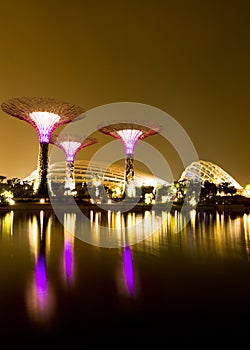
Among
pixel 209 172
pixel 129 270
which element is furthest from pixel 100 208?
pixel 209 172

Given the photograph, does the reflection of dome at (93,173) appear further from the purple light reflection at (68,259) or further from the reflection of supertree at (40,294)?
the reflection of supertree at (40,294)

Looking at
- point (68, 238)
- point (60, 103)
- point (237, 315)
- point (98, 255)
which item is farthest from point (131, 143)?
point (237, 315)

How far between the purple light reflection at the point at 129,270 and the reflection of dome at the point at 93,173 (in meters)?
78.3

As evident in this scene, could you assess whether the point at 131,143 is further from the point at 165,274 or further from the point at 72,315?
the point at 72,315

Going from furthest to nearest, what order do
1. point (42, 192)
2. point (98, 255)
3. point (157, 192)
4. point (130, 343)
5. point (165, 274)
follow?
point (157, 192), point (42, 192), point (98, 255), point (165, 274), point (130, 343)

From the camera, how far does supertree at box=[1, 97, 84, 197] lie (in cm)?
4409

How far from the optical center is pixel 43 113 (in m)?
45.3

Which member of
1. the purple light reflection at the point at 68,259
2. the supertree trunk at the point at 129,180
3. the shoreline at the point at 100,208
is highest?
the supertree trunk at the point at 129,180

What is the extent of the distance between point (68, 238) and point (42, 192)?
108ft

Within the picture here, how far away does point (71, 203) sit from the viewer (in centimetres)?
4634

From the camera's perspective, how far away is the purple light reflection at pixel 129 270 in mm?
9305

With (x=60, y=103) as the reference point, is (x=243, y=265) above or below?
below

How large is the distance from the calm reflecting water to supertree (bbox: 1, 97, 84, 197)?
1226 inches

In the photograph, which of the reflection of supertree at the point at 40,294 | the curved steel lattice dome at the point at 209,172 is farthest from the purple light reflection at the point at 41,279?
the curved steel lattice dome at the point at 209,172
